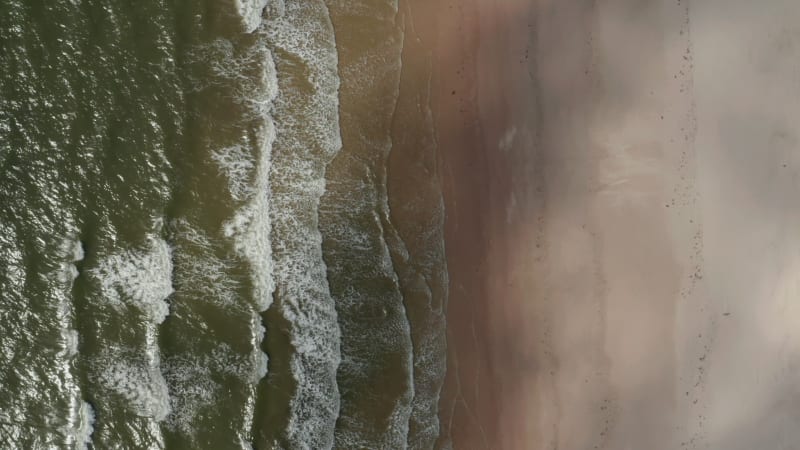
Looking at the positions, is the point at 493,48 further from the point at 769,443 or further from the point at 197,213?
the point at 769,443

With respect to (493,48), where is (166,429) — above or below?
below

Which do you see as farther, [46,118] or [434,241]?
[434,241]

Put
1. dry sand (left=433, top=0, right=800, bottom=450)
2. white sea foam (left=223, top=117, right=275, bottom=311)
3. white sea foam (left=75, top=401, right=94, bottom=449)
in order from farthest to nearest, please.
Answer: dry sand (left=433, top=0, right=800, bottom=450)
white sea foam (left=223, top=117, right=275, bottom=311)
white sea foam (left=75, top=401, right=94, bottom=449)

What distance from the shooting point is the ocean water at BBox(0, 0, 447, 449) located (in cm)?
359

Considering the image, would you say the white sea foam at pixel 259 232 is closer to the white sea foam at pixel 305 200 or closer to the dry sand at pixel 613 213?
the white sea foam at pixel 305 200

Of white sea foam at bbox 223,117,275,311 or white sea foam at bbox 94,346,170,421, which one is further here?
white sea foam at bbox 223,117,275,311

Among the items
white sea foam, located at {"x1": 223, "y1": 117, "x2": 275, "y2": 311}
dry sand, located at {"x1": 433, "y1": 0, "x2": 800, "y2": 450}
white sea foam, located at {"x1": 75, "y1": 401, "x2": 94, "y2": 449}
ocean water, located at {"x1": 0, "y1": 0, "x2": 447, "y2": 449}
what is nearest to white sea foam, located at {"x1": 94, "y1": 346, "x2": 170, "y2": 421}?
ocean water, located at {"x1": 0, "y1": 0, "x2": 447, "y2": 449}

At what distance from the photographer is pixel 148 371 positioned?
11.9 ft

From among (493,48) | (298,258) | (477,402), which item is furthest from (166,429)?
(493,48)

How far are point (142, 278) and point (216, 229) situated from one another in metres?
0.44

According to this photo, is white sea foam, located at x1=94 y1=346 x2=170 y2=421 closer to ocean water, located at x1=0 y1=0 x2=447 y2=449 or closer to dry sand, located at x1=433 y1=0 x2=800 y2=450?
ocean water, located at x1=0 y1=0 x2=447 y2=449

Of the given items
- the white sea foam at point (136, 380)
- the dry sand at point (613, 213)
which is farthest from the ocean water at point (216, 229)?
the dry sand at point (613, 213)

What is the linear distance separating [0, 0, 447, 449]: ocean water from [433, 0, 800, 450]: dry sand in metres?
0.28

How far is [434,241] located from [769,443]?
2152 millimetres
